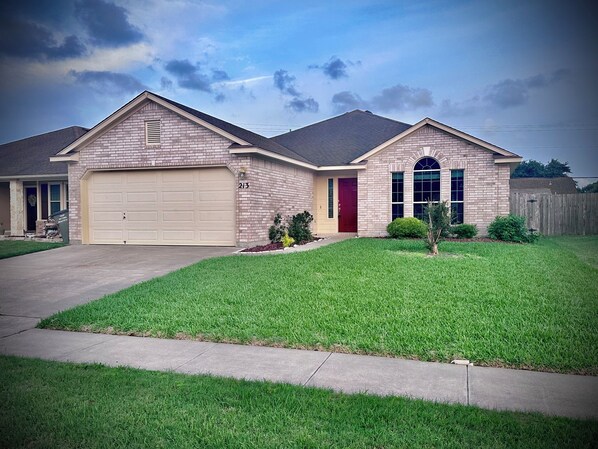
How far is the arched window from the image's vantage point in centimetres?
1702

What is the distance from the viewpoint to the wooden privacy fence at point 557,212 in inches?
755

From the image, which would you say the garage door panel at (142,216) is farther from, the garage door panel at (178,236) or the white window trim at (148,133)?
the white window trim at (148,133)

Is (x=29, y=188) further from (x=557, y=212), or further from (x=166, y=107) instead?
(x=557, y=212)

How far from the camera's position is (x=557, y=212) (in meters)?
19.5

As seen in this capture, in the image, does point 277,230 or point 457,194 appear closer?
point 277,230

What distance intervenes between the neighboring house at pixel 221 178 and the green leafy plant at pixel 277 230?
0.21 metres

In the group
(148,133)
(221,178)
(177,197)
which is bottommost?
(177,197)

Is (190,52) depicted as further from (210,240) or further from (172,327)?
(210,240)

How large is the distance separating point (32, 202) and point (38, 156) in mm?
2019

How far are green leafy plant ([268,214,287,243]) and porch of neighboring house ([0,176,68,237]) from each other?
9.37 metres

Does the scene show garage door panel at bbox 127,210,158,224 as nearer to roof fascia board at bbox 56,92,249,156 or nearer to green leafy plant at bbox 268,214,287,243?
roof fascia board at bbox 56,92,249,156

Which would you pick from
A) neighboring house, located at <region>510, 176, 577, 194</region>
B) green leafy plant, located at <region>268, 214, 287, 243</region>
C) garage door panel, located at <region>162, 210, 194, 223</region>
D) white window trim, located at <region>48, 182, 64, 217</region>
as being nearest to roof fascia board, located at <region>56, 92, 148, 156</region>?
garage door panel, located at <region>162, 210, 194, 223</region>

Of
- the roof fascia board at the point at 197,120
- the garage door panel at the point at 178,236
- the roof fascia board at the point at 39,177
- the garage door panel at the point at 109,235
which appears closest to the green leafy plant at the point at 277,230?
the garage door panel at the point at 178,236

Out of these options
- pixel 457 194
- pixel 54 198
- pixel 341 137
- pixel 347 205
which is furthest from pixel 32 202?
pixel 457 194
